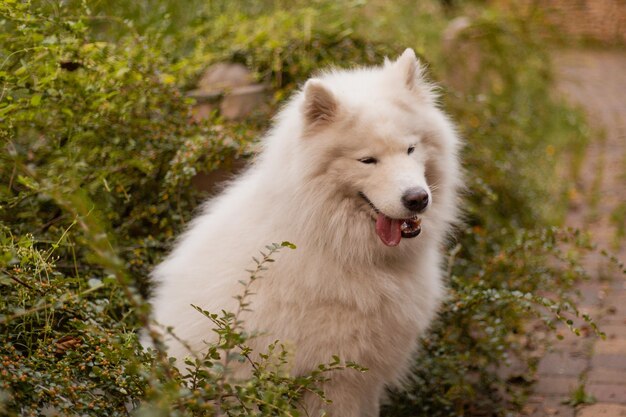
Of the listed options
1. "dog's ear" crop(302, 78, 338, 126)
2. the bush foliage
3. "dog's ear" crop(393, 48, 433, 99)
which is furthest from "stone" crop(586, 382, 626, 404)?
"dog's ear" crop(302, 78, 338, 126)

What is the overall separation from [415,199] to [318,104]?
0.53 meters

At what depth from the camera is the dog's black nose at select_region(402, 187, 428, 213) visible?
8.63ft

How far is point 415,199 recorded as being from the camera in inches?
104

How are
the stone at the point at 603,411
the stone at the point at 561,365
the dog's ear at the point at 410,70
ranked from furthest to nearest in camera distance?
the stone at the point at 561,365 → the stone at the point at 603,411 → the dog's ear at the point at 410,70

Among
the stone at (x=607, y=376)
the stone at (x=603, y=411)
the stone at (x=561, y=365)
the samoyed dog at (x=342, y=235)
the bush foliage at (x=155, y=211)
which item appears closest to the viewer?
the bush foliage at (x=155, y=211)

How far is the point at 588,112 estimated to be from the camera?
885 cm

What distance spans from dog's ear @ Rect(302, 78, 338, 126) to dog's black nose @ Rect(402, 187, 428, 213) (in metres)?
0.44

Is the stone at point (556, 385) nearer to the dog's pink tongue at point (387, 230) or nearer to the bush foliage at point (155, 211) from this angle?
the bush foliage at point (155, 211)

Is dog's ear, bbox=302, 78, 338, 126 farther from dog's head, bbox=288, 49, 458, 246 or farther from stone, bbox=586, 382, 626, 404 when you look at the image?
stone, bbox=586, 382, 626, 404

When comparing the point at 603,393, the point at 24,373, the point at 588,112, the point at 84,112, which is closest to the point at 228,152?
the point at 84,112

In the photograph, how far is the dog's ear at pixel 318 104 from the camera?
2.69 meters

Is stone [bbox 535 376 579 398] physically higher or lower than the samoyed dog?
lower

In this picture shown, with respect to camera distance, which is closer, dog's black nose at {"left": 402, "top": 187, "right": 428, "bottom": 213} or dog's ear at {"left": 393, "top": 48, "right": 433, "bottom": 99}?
dog's black nose at {"left": 402, "top": 187, "right": 428, "bottom": 213}

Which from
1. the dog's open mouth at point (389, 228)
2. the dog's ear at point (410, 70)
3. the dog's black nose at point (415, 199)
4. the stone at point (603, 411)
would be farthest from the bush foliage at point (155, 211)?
the dog's ear at point (410, 70)
